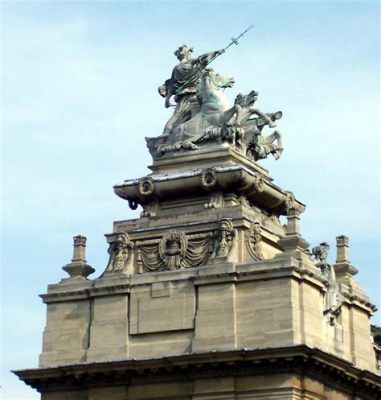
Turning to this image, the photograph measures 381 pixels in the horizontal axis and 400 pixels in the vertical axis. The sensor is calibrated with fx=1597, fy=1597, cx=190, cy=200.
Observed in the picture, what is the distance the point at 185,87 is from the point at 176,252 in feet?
24.1

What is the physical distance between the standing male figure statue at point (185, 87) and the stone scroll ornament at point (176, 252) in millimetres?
5089

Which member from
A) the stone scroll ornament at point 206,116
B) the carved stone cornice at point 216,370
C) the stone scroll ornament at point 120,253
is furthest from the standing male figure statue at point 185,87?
the carved stone cornice at point 216,370

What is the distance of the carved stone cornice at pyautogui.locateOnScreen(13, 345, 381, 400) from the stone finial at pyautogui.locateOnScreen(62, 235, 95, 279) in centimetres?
390

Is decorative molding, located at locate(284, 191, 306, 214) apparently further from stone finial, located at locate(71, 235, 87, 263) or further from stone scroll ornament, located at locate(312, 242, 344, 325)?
stone finial, located at locate(71, 235, 87, 263)

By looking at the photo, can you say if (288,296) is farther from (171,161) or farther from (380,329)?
(380,329)

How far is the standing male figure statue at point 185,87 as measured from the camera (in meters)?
59.8

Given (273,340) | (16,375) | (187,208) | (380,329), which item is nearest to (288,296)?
(273,340)

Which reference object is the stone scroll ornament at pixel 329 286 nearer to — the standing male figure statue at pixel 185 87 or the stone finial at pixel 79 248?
the standing male figure statue at pixel 185 87

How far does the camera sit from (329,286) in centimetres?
5644

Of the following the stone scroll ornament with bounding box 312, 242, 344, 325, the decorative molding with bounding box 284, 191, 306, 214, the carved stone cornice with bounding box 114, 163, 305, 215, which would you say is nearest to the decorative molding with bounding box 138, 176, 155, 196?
the carved stone cornice with bounding box 114, 163, 305, 215

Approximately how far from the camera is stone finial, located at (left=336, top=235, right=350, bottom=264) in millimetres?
60250

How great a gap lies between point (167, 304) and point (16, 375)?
6.17 m

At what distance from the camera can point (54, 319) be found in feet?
188

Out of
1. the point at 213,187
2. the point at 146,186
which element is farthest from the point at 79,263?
the point at 213,187
